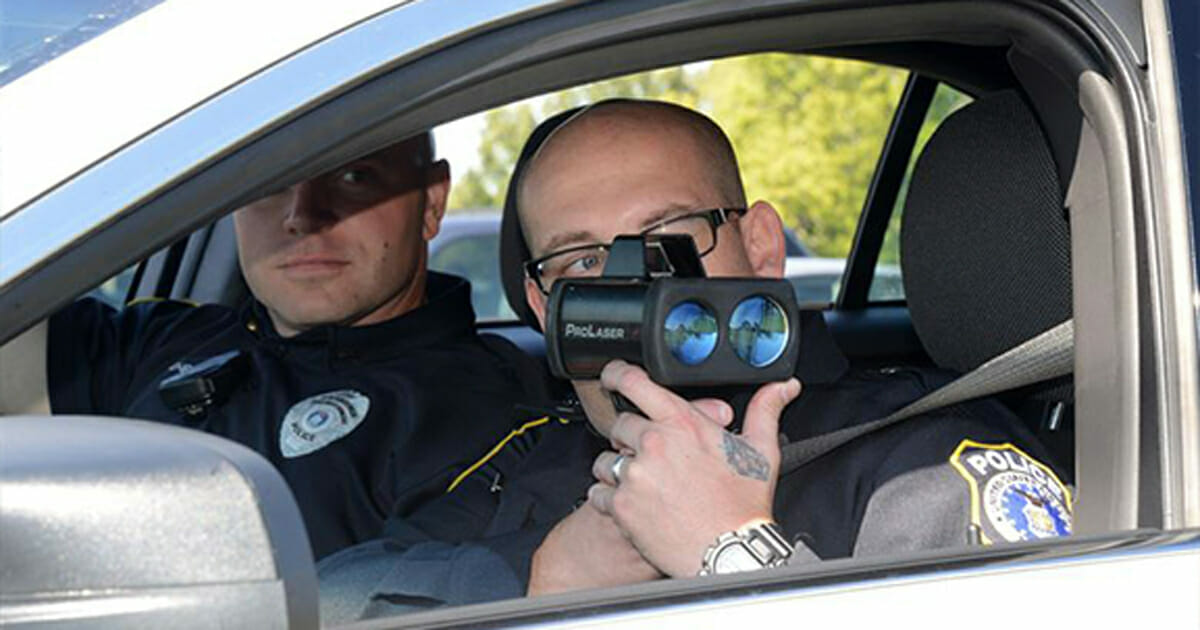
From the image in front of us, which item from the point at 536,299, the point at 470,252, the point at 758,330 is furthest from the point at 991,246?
the point at 470,252

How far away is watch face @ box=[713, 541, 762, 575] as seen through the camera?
1551 mm

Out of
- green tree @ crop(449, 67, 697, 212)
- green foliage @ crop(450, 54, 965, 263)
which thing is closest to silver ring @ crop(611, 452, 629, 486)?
green tree @ crop(449, 67, 697, 212)

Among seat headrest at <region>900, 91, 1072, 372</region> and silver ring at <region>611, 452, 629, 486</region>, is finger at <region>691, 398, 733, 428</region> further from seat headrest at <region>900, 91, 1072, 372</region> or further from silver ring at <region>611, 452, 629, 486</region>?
seat headrest at <region>900, 91, 1072, 372</region>

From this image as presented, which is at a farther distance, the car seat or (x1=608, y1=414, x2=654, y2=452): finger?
the car seat

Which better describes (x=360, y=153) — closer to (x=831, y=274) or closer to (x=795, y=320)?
(x=795, y=320)

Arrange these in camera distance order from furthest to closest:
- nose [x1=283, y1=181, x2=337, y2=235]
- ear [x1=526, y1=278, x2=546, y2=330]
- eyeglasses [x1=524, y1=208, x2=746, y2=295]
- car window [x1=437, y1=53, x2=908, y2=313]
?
car window [x1=437, y1=53, x2=908, y2=313] → nose [x1=283, y1=181, x2=337, y2=235] → ear [x1=526, y1=278, x2=546, y2=330] → eyeglasses [x1=524, y1=208, x2=746, y2=295]

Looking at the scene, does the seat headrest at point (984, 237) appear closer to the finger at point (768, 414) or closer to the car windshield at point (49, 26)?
the finger at point (768, 414)

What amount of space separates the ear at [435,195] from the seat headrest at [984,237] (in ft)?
2.80

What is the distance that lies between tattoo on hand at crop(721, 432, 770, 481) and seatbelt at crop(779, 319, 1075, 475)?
0.08m

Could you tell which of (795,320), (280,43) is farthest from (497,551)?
(280,43)

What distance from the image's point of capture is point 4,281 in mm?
1152

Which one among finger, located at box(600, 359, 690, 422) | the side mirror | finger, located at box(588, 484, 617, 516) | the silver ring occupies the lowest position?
the side mirror

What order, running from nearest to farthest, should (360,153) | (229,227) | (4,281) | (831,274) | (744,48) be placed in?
(4,281) < (360,153) < (744,48) < (229,227) < (831,274)

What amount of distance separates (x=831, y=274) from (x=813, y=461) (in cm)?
241
